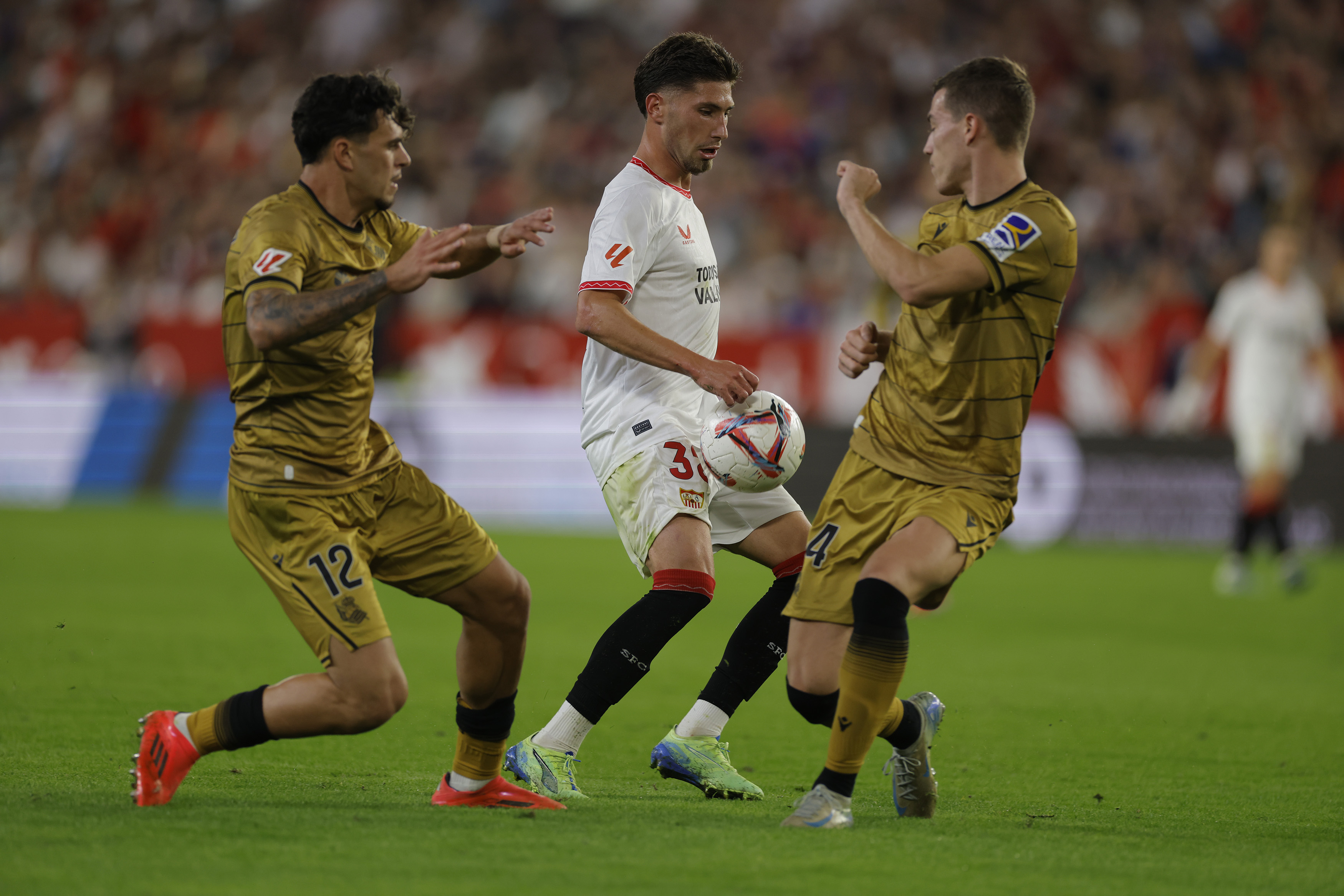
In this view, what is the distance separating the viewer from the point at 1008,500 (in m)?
4.69

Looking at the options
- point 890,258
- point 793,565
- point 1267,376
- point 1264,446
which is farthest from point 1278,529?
point 890,258

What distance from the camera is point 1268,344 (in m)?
12.6

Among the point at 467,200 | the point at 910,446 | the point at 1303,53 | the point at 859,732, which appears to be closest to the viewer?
the point at 859,732

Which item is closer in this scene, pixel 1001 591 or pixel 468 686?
pixel 468 686

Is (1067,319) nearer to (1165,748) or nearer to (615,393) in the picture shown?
(1165,748)

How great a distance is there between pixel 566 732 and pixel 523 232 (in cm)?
168

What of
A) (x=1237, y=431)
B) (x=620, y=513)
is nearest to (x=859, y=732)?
(x=620, y=513)

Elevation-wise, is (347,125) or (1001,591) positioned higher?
(347,125)

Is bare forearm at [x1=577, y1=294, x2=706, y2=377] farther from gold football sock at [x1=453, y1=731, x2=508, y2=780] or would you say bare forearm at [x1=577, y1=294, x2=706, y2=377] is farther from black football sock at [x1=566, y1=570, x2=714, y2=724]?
gold football sock at [x1=453, y1=731, x2=508, y2=780]

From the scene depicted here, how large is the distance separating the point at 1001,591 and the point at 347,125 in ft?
26.8

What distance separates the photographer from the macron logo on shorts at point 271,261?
14.3ft

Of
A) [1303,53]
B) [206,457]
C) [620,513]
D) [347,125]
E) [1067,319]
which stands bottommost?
[206,457]

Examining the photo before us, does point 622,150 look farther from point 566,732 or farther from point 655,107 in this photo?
point 566,732

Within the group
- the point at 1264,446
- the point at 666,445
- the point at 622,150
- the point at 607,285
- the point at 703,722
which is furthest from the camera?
the point at 622,150
